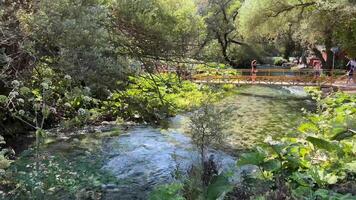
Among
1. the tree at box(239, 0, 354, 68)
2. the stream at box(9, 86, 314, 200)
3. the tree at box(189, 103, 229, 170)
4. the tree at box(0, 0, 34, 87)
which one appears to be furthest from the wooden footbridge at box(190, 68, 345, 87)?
the tree at box(189, 103, 229, 170)

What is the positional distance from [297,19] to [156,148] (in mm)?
23251

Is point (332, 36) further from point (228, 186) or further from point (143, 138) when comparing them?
point (228, 186)

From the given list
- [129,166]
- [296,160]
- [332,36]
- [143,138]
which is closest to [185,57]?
[143,138]

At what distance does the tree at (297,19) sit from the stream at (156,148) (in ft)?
38.4

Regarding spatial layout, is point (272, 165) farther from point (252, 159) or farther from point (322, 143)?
point (322, 143)

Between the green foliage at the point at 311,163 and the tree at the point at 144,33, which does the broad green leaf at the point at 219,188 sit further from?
the tree at the point at 144,33

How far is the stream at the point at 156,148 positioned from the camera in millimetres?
8125

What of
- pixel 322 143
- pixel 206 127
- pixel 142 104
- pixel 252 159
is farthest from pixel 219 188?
pixel 142 104

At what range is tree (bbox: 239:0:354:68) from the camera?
2833 centimetres

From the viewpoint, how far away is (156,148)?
11133mm

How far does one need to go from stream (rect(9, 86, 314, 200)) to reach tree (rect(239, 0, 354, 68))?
1171 cm

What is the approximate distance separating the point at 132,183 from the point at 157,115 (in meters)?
7.12

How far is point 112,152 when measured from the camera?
10414 mm

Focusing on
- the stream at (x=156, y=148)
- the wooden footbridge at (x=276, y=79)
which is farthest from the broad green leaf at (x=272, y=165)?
the wooden footbridge at (x=276, y=79)
